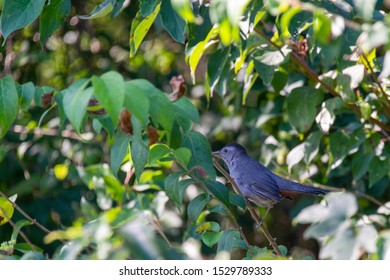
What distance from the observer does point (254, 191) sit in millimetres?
5102

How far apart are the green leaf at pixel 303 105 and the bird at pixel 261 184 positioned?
57 cm

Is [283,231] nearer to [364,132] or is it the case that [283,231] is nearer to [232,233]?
[364,132]

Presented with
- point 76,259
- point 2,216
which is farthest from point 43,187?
point 76,259

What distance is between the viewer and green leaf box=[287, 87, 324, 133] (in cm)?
442

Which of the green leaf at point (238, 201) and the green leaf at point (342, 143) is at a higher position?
the green leaf at point (238, 201)

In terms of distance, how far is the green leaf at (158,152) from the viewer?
2.89m

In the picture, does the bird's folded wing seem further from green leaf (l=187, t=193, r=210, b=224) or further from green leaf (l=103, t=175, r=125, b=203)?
green leaf (l=187, t=193, r=210, b=224)

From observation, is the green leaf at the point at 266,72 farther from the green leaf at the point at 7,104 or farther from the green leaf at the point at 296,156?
the green leaf at the point at 7,104

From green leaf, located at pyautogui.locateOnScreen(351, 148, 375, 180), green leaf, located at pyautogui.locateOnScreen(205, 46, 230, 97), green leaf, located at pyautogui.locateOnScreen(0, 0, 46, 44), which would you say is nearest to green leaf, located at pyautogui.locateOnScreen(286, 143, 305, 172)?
green leaf, located at pyautogui.locateOnScreen(351, 148, 375, 180)

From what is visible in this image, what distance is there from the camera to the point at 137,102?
79.6 inches

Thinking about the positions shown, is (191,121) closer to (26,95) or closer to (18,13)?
(26,95)

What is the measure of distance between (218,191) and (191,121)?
53cm

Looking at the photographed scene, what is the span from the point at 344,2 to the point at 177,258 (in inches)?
79.5

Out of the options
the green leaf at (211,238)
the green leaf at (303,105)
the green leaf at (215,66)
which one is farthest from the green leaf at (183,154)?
the green leaf at (303,105)
